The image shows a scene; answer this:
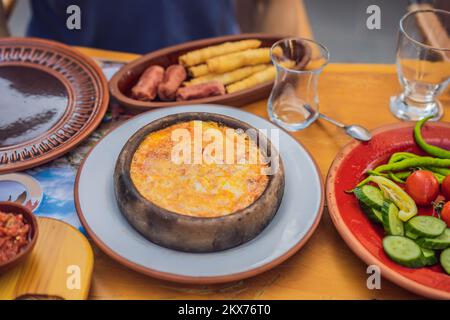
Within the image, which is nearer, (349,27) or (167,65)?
(167,65)

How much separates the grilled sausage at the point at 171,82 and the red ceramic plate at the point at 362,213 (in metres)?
0.64

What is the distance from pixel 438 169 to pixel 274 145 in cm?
52

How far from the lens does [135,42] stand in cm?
253

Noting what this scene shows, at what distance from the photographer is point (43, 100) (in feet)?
5.84

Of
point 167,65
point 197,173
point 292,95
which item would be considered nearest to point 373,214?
point 197,173

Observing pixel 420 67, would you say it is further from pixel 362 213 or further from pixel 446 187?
pixel 362 213

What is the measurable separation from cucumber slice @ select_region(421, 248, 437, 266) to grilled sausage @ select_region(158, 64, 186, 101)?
39.4 inches

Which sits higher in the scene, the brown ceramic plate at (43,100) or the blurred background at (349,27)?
the brown ceramic plate at (43,100)

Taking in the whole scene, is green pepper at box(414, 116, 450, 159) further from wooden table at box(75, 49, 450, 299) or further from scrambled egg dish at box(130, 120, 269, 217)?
scrambled egg dish at box(130, 120, 269, 217)

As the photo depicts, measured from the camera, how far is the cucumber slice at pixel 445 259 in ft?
4.27

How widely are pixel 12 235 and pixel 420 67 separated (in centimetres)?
142

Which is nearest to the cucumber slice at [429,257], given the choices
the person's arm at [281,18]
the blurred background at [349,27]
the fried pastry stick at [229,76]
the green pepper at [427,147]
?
the green pepper at [427,147]

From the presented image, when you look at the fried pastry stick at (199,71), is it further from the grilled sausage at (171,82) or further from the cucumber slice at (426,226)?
the cucumber slice at (426,226)

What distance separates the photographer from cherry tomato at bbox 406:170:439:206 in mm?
1481
